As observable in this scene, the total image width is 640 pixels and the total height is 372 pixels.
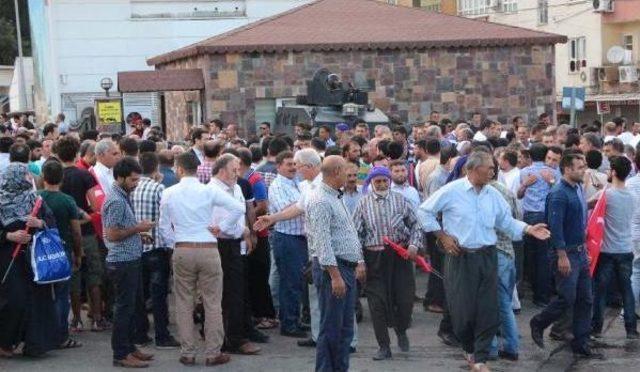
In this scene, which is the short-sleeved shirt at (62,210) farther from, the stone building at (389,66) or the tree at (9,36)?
the tree at (9,36)

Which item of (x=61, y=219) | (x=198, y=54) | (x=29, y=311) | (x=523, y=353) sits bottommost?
(x=523, y=353)

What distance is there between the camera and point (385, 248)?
11000 mm

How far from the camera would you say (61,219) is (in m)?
11.0

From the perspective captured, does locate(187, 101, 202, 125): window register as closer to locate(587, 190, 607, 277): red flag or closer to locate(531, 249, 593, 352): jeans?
locate(587, 190, 607, 277): red flag

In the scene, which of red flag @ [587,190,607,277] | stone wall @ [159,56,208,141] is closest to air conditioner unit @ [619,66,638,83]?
stone wall @ [159,56,208,141]

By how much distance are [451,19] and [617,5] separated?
20.0 m

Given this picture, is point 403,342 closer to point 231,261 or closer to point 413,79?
point 231,261

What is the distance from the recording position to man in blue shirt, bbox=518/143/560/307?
13.7m

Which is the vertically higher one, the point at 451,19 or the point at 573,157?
the point at 451,19

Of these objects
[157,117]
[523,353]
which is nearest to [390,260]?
[523,353]

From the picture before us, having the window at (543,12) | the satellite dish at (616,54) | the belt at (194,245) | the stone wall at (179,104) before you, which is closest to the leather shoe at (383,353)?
the belt at (194,245)

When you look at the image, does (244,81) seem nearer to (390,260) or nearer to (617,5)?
(390,260)

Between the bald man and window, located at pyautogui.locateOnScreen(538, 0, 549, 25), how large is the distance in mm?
42928

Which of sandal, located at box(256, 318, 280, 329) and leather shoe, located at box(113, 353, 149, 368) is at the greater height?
leather shoe, located at box(113, 353, 149, 368)
